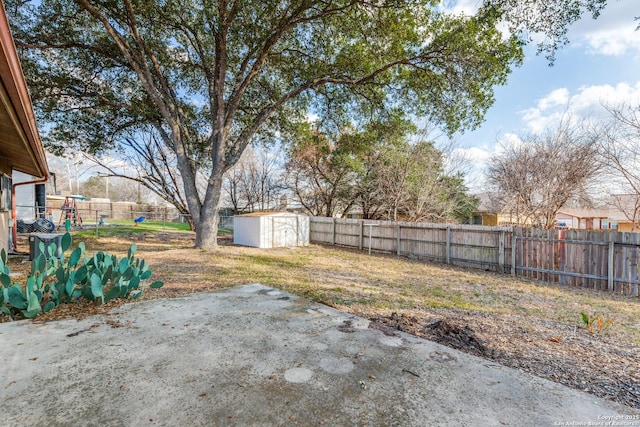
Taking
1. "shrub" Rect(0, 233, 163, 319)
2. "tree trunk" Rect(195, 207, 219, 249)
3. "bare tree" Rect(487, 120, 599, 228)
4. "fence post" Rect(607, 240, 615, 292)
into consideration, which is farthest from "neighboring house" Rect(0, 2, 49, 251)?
"bare tree" Rect(487, 120, 599, 228)

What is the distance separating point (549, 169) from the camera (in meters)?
9.49

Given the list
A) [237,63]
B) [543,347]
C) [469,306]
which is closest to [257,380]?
[543,347]

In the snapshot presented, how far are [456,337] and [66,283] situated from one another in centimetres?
438

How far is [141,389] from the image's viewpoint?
2.02 metres

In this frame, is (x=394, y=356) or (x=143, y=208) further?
(x=143, y=208)

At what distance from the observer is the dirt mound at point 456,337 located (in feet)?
9.26

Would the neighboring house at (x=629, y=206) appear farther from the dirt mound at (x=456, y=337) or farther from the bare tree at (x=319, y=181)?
the bare tree at (x=319, y=181)

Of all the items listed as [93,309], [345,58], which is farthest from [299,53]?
[93,309]

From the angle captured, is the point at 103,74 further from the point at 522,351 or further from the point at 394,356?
the point at 522,351

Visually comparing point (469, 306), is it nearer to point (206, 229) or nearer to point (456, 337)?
point (456, 337)

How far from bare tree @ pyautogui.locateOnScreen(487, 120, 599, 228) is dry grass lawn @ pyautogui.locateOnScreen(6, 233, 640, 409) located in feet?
13.4

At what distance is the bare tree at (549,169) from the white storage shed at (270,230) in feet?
26.3

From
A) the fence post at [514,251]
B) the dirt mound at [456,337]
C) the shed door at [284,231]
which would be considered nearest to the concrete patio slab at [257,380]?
the dirt mound at [456,337]

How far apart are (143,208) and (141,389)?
1164 inches
